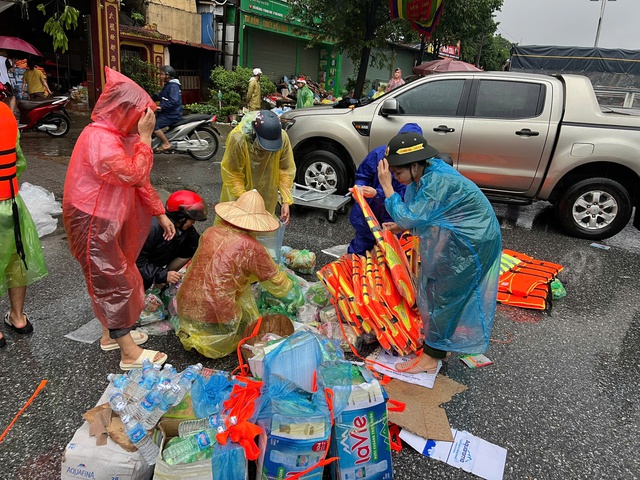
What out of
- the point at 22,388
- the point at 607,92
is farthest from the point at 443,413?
the point at 607,92

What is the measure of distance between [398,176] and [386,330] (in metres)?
0.97

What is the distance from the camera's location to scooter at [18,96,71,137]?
8.62 m

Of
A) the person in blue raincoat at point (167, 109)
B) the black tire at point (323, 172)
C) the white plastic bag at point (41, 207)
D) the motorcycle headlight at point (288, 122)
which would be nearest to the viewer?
the white plastic bag at point (41, 207)

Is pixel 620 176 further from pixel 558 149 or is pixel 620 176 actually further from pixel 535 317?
pixel 535 317

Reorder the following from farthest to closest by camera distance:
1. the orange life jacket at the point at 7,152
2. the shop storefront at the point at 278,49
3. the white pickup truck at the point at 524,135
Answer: the shop storefront at the point at 278,49, the white pickup truck at the point at 524,135, the orange life jacket at the point at 7,152

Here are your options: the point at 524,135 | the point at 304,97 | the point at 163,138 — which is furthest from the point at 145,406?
the point at 304,97

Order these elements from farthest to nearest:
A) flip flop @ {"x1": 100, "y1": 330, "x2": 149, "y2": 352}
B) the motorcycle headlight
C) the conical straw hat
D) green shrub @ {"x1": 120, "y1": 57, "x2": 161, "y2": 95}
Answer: green shrub @ {"x1": 120, "y1": 57, "x2": 161, "y2": 95}, the motorcycle headlight, flip flop @ {"x1": 100, "y1": 330, "x2": 149, "y2": 352}, the conical straw hat

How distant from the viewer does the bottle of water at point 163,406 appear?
191 cm

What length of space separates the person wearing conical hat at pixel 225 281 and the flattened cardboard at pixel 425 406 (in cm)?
94

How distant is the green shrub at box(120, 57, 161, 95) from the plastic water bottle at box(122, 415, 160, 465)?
1229cm

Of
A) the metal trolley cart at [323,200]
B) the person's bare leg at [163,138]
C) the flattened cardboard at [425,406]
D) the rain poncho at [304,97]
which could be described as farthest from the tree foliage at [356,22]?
the flattened cardboard at [425,406]

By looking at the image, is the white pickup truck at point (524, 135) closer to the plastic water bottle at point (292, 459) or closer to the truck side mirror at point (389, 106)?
the truck side mirror at point (389, 106)

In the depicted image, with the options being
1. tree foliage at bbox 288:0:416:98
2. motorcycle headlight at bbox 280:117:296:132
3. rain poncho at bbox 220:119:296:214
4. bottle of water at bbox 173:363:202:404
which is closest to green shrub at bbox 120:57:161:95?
tree foliage at bbox 288:0:416:98

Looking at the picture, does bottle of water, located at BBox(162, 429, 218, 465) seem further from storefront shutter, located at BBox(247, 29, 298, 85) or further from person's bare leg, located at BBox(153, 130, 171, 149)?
storefront shutter, located at BBox(247, 29, 298, 85)
